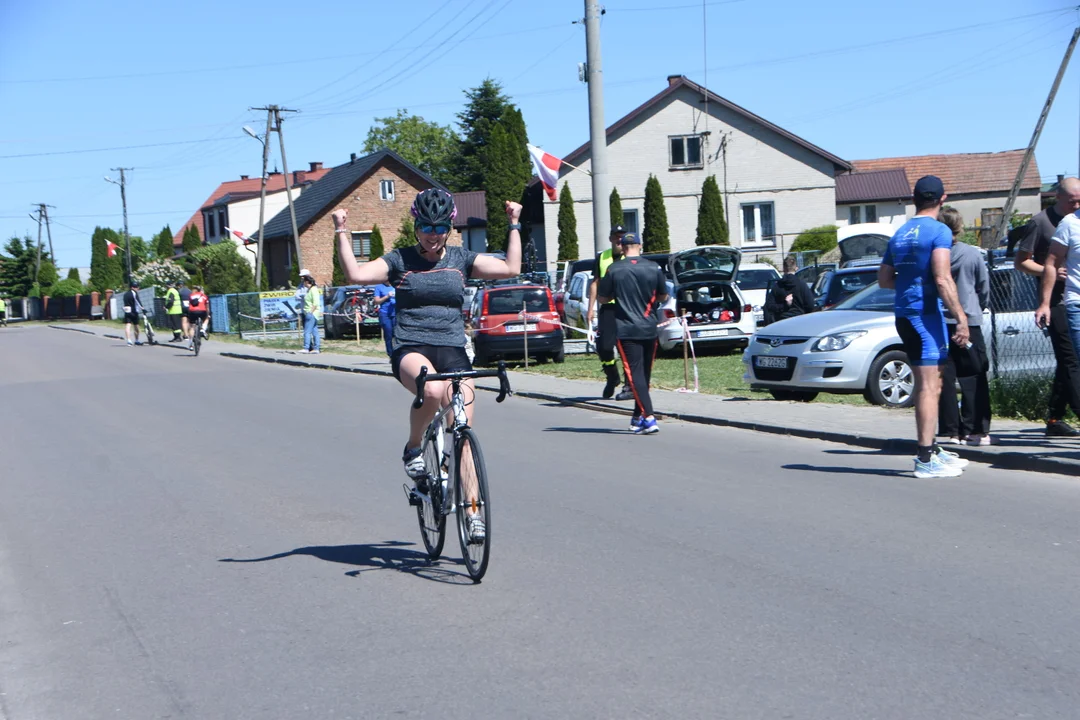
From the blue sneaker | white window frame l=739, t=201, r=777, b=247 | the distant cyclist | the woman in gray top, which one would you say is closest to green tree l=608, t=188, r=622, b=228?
white window frame l=739, t=201, r=777, b=247

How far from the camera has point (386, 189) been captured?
2874 inches

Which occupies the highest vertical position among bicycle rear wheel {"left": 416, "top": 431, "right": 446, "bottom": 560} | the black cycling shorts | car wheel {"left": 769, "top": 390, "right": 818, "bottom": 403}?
the black cycling shorts

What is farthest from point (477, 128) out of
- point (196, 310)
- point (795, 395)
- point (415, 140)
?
point (795, 395)

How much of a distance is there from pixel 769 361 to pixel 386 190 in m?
61.1

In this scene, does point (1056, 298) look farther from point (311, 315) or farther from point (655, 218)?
point (655, 218)

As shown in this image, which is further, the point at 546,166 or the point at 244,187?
the point at 244,187

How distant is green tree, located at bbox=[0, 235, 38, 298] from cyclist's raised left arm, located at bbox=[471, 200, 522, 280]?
4180 inches

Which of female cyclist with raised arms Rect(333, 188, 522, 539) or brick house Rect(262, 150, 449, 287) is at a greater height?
brick house Rect(262, 150, 449, 287)

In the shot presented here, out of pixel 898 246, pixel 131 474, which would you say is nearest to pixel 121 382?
pixel 131 474

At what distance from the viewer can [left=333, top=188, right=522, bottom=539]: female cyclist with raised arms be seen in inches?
249

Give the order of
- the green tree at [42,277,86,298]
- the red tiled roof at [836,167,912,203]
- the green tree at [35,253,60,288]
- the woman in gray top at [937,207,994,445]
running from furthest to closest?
the green tree at [35,253,60,288], the green tree at [42,277,86,298], the red tiled roof at [836,167,912,203], the woman in gray top at [937,207,994,445]

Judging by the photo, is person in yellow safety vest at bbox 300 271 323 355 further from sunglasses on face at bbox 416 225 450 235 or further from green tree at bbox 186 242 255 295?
green tree at bbox 186 242 255 295

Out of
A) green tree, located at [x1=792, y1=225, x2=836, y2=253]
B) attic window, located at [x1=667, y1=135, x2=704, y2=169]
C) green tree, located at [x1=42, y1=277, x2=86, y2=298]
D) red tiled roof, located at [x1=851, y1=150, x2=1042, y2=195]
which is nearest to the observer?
green tree, located at [x1=792, y1=225, x2=836, y2=253]

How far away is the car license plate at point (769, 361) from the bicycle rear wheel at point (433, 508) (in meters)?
7.71
